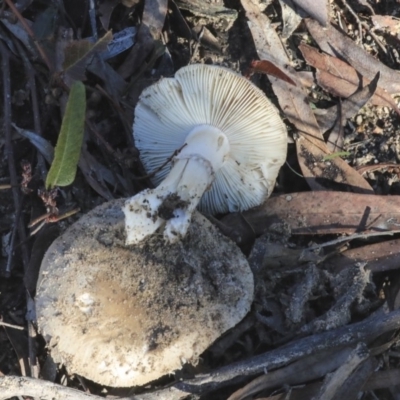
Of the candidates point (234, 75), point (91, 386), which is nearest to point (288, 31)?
point (234, 75)

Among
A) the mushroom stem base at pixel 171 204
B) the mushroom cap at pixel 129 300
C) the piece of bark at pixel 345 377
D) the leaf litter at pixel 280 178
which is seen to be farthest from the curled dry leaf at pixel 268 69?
the piece of bark at pixel 345 377

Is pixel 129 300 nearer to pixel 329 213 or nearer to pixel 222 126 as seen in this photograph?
pixel 222 126

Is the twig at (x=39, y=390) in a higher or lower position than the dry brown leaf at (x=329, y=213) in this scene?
lower

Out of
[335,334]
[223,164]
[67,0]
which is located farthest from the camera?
[67,0]

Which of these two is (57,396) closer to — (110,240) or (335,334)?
(110,240)

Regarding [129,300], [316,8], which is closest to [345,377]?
[129,300]

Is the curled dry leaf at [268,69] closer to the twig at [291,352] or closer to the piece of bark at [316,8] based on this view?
the piece of bark at [316,8]

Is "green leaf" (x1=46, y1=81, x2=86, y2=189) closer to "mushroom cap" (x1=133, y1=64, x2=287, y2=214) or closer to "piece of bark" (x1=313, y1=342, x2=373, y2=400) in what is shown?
"mushroom cap" (x1=133, y1=64, x2=287, y2=214)

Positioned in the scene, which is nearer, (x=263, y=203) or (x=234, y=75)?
(x=234, y=75)
